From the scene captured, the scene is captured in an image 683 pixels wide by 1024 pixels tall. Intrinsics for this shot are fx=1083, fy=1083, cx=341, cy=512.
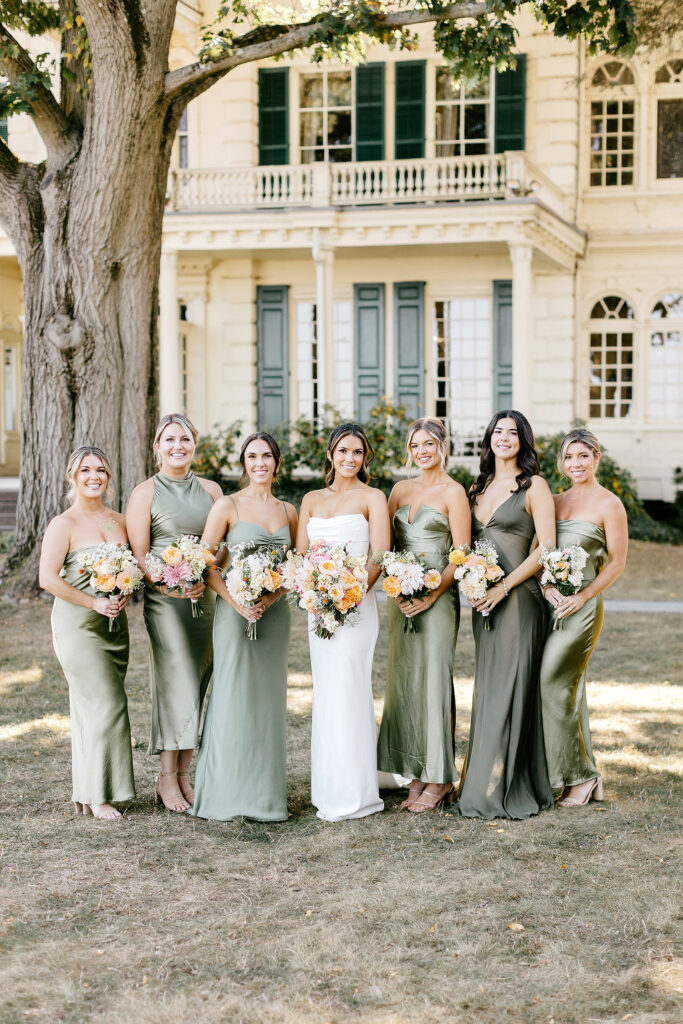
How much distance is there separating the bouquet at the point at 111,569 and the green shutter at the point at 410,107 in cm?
1535

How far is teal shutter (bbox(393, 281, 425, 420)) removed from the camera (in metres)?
19.2

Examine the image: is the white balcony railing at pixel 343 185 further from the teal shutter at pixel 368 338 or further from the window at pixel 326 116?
the teal shutter at pixel 368 338

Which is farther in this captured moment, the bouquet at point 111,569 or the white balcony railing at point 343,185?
the white balcony railing at point 343,185

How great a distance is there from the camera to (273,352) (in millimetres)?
19672

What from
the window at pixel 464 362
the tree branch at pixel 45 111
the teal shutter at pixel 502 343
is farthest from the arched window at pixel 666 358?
the tree branch at pixel 45 111

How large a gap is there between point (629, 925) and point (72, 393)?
825 centimetres

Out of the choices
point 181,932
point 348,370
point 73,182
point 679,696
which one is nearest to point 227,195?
point 348,370

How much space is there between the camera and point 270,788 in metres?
5.54

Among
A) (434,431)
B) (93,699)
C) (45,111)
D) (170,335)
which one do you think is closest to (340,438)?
(434,431)

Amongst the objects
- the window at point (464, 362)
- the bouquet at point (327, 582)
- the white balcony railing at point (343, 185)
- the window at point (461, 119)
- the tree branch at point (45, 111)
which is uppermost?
the window at point (461, 119)

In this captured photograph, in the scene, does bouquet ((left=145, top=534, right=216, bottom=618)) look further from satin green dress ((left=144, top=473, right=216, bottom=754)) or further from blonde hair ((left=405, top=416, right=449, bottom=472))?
blonde hair ((left=405, top=416, right=449, bottom=472))

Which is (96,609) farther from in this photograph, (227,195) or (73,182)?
(227,195)

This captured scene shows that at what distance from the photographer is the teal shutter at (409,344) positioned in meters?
19.2

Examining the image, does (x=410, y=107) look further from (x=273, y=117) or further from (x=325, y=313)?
(x=325, y=313)
